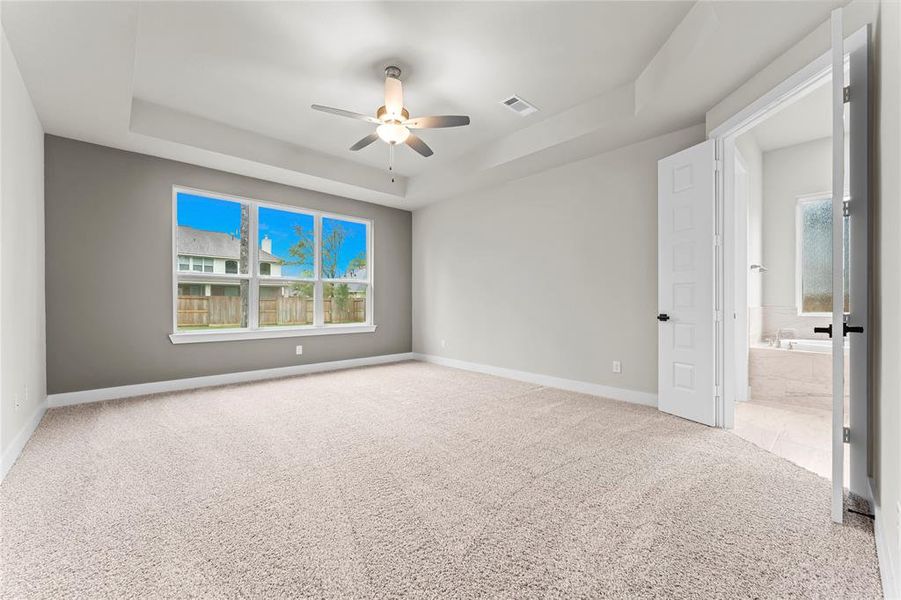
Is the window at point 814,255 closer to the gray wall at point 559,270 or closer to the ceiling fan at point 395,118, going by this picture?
the gray wall at point 559,270

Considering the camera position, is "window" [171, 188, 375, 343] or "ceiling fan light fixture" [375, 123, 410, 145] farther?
"window" [171, 188, 375, 343]

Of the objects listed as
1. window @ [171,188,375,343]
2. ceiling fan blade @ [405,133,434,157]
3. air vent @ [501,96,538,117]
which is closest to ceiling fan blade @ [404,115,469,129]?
ceiling fan blade @ [405,133,434,157]

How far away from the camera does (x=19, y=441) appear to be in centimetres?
278

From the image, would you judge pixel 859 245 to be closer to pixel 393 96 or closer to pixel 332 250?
pixel 393 96

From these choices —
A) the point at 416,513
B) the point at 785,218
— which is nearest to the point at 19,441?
the point at 416,513

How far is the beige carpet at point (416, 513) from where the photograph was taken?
1.53 m

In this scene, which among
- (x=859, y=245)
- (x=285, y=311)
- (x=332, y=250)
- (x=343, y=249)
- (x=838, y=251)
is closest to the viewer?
(x=838, y=251)

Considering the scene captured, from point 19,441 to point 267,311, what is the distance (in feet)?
9.35

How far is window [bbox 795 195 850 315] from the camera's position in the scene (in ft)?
15.5

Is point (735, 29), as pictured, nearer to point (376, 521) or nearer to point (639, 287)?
point (639, 287)

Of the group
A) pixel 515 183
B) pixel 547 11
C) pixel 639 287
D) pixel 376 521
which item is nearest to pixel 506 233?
pixel 515 183

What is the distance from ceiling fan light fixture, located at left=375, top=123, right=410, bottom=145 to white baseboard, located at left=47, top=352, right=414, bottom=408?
3542 millimetres

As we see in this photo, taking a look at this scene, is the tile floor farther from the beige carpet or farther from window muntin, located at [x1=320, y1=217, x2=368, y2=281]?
window muntin, located at [x1=320, y1=217, x2=368, y2=281]

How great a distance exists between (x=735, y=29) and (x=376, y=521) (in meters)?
3.41
